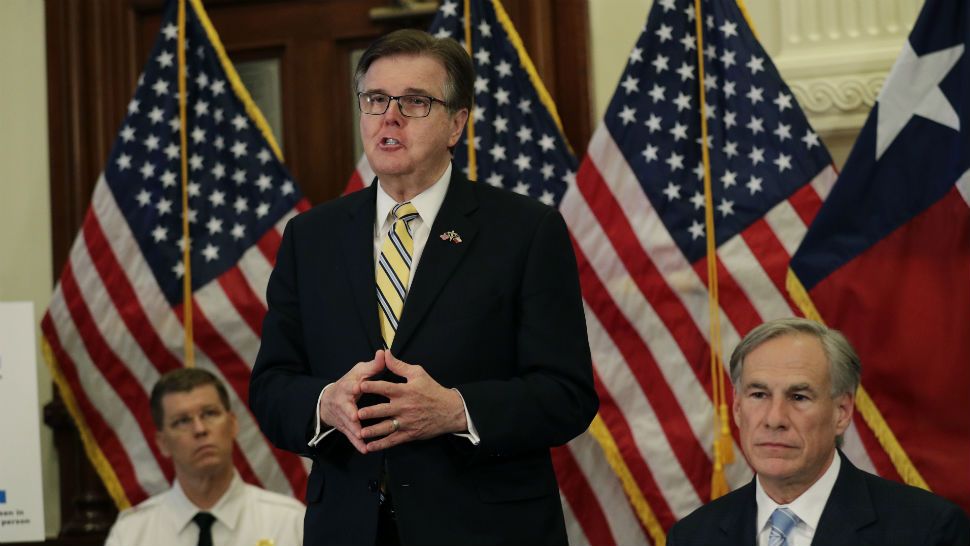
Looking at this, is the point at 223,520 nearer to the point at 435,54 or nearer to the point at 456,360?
the point at 456,360

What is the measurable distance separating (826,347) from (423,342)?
94cm

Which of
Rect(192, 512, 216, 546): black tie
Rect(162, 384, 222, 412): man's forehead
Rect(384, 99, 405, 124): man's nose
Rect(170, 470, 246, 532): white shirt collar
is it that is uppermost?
Rect(384, 99, 405, 124): man's nose

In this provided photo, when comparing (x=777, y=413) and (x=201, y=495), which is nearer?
(x=777, y=413)

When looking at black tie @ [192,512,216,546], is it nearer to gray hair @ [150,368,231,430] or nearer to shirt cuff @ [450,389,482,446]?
gray hair @ [150,368,231,430]

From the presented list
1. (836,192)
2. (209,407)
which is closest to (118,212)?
(209,407)

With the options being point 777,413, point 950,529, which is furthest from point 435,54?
point 950,529

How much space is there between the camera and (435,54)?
2449 millimetres

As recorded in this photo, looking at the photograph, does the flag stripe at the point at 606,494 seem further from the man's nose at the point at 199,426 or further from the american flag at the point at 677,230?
the man's nose at the point at 199,426

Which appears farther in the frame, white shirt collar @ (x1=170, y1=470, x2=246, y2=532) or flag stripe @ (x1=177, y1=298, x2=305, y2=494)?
flag stripe @ (x1=177, y1=298, x2=305, y2=494)

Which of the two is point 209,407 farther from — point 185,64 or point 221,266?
point 185,64

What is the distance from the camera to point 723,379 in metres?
4.02

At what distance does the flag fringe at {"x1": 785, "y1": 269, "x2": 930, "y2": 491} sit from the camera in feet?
12.2

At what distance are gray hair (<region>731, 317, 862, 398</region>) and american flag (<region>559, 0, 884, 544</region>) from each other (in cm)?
126

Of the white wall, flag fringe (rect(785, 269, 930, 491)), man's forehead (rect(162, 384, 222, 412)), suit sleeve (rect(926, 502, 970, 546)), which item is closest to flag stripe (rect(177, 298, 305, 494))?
man's forehead (rect(162, 384, 222, 412))
